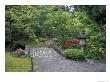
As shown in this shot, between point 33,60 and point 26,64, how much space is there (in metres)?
0.10

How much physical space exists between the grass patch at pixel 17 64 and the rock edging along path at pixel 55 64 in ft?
0.25

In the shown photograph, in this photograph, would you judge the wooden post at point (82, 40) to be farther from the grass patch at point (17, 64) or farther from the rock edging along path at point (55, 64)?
the grass patch at point (17, 64)

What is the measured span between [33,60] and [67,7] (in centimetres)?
67

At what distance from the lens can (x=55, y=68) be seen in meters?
22.4

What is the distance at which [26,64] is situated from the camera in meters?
22.4

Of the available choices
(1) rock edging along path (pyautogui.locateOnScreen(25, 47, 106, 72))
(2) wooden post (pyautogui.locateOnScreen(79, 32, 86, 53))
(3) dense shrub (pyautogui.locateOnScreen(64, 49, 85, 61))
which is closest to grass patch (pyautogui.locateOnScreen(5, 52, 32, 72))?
(1) rock edging along path (pyautogui.locateOnScreen(25, 47, 106, 72))

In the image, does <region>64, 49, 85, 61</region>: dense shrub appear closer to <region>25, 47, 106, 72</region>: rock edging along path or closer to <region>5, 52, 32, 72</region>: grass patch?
<region>25, 47, 106, 72</region>: rock edging along path

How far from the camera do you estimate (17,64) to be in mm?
22359

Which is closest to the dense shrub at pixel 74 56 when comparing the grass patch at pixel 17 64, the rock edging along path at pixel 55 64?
the rock edging along path at pixel 55 64

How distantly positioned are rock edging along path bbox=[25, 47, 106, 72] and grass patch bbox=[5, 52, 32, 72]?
76 millimetres

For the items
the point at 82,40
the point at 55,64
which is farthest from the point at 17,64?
the point at 82,40

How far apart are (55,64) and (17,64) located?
41cm

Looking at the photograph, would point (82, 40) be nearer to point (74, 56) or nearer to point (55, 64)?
point (74, 56)
